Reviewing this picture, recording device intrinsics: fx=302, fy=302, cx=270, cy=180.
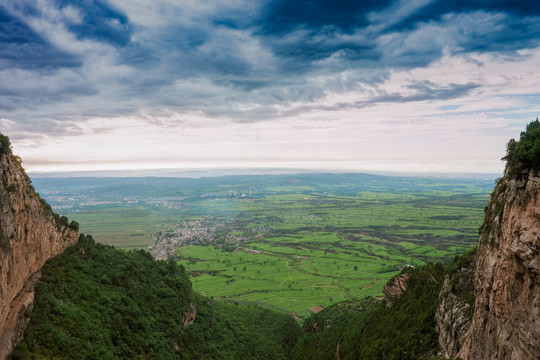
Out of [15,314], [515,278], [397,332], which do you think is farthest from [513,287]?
[15,314]

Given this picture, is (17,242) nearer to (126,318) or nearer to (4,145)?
(4,145)

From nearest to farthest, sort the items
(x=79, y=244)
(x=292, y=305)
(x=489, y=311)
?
(x=489, y=311) → (x=79, y=244) → (x=292, y=305)

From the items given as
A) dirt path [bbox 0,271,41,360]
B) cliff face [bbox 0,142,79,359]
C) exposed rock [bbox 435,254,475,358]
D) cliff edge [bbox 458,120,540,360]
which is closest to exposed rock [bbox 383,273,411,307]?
exposed rock [bbox 435,254,475,358]

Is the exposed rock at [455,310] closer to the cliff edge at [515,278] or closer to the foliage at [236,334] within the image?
the cliff edge at [515,278]

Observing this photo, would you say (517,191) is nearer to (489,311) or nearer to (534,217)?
(534,217)

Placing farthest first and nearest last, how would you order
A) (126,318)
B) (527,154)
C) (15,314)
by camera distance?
(126,318)
(15,314)
(527,154)

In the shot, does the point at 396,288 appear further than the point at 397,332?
Yes

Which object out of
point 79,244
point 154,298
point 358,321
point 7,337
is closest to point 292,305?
point 358,321
